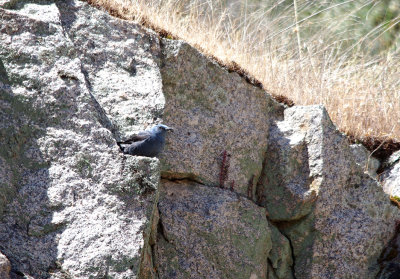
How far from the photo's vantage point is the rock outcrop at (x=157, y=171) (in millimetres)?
3479

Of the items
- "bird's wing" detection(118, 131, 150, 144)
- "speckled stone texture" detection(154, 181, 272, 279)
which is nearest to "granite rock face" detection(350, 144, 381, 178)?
"speckled stone texture" detection(154, 181, 272, 279)

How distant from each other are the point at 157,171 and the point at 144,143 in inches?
15.4

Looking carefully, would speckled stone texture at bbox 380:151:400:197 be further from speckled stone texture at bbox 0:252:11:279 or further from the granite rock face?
speckled stone texture at bbox 0:252:11:279

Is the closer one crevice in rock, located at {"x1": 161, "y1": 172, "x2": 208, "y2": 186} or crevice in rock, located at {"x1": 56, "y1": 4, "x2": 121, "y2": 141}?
crevice in rock, located at {"x1": 56, "y1": 4, "x2": 121, "y2": 141}

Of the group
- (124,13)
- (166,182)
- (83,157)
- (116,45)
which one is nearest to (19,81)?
(83,157)

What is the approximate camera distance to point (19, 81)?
3.89 m

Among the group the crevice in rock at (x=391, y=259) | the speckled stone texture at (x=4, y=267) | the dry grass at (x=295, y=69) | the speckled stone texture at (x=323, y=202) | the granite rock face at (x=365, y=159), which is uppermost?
the dry grass at (x=295, y=69)

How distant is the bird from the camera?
163 inches

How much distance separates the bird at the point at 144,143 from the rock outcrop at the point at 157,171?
0.79 ft

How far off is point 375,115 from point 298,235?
102 inches

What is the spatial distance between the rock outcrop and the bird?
0.24 metres

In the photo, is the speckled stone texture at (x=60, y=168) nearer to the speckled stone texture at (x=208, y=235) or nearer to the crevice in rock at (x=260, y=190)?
the speckled stone texture at (x=208, y=235)

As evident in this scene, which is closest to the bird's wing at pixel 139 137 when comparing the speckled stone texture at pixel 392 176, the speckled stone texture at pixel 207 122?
the speckled stone texture at pixel 207 122

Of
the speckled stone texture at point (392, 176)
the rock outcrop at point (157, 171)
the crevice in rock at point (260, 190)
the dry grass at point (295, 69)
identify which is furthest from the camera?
the speckled stone texture at point (392, 176)
